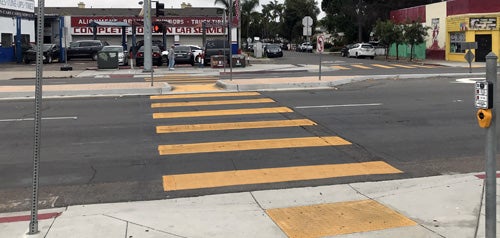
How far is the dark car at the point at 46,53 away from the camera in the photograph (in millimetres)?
37634

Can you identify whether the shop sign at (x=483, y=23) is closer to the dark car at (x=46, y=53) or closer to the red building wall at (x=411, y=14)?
the red building wall at (x=411, y=14)

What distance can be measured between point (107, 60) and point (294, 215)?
1120 inches

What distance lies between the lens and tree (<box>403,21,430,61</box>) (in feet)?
132

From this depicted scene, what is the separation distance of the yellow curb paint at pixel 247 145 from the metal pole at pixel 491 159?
193 inches

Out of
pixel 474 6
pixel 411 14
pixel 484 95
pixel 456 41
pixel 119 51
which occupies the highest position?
pixel 411 14

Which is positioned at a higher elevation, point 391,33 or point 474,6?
point 474,6

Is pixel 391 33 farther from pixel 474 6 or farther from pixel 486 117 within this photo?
pixel 486 117

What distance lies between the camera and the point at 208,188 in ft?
21.4

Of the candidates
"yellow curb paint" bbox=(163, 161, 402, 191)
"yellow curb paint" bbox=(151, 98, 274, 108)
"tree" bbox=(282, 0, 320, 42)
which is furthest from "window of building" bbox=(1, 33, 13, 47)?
"tree" bbox=(282, 0, 320, 42)

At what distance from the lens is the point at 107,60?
1252 inches

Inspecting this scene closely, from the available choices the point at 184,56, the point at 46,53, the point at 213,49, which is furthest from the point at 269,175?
the point at 46,53

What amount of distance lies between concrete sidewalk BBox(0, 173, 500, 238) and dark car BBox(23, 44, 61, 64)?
34.6m

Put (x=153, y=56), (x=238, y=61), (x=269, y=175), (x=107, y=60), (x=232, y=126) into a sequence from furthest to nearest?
1. (x=153, y=56)
2. (x=238, y=61)
3. (x=107, y=60)
4. (x=232, y=126)
5. (x=269, y=175)

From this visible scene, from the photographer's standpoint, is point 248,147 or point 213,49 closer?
point 248,147
